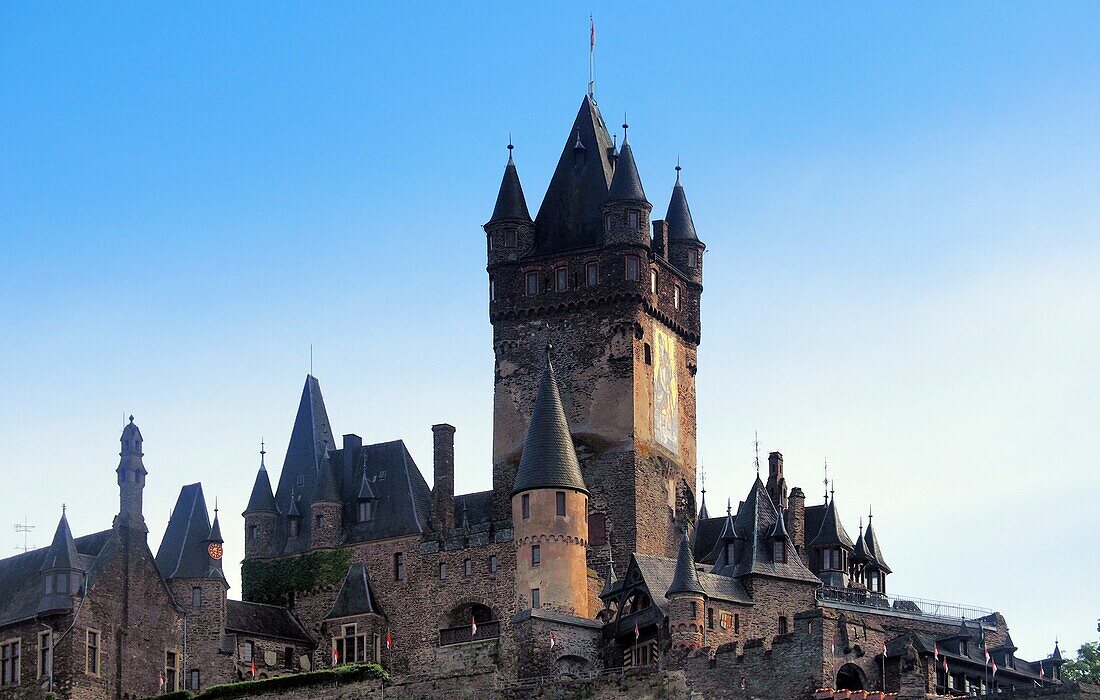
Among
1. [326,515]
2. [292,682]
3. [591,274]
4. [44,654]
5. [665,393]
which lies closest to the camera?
[292,682]

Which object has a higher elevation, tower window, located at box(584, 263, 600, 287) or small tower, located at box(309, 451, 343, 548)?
tower window, located at box(584, 263, 600, 287)

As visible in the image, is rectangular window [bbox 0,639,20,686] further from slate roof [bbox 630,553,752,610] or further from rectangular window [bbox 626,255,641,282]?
rectangular window [bbox 626,255,641,282]

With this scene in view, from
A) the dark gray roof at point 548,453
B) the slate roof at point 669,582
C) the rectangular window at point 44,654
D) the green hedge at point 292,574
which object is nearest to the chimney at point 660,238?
the dark gray roof at point 548,453

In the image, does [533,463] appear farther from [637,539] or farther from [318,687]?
[318,687]

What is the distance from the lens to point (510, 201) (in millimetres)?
107125

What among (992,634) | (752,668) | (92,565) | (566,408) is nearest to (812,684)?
(752,668)

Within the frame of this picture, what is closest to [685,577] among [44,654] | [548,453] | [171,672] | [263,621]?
[548,453]

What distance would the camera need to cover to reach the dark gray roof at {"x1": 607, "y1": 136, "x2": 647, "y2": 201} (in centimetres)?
10362

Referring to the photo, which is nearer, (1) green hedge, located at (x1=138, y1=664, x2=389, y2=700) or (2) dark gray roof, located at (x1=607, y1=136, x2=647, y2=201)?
(1) green hedge, located at (x1=138, y1=664, x2=389, y2=700)

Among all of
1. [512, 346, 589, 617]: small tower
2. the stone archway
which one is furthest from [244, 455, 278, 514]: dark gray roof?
the stone archway

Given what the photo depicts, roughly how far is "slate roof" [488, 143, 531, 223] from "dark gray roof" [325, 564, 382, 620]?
55.3ft

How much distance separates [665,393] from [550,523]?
11.7m

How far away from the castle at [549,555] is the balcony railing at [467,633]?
0.11 metres

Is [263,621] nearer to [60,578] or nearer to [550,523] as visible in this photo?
[60,578]
